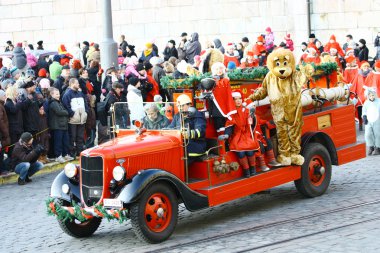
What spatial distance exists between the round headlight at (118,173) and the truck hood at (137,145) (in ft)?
0.66

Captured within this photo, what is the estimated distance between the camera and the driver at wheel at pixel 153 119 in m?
12.3

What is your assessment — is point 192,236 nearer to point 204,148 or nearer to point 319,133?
point 204,148

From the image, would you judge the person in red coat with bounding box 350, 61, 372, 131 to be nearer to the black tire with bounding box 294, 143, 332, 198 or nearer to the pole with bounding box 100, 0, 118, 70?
the pole with bounding box 100, 0, 118, 70

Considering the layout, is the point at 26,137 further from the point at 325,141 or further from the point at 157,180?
the point at 157,180

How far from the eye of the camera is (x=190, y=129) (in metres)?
12.2

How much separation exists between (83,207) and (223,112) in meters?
2.35

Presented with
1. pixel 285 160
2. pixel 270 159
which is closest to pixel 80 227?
pixel 270 159

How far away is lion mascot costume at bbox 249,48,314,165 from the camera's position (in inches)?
522

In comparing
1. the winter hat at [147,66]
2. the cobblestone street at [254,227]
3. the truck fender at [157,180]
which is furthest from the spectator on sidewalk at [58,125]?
the truck fender at [157,180]

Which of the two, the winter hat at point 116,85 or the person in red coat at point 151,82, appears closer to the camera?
the winter hat at point 116,85

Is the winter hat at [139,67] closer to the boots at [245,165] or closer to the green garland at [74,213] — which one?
the boots at [245,165]

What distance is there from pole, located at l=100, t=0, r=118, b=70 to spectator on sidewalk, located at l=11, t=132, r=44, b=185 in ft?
14.7

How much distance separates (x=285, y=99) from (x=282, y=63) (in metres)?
0.51

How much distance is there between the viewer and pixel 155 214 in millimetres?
11273
